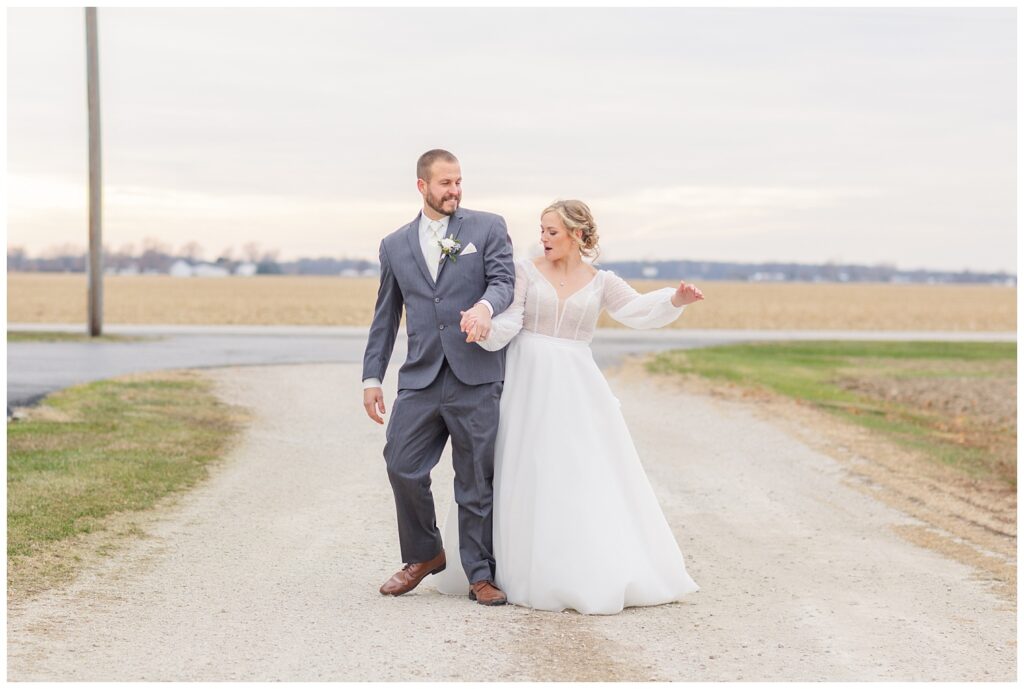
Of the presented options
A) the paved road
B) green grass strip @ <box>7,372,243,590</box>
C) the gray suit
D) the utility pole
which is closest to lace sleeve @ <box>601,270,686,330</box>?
the gray suit

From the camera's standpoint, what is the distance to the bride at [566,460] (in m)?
6.53

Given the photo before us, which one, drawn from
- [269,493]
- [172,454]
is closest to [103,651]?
[269,493]

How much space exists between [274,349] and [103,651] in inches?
744

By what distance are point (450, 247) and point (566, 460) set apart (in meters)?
1.22

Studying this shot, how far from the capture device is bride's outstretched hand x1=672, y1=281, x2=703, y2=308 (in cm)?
659

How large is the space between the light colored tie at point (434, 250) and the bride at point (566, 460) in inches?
16.6

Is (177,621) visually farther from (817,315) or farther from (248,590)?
(817,315)

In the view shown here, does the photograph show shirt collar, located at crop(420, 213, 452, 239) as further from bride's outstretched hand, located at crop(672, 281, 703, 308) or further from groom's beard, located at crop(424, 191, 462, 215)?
bride's outstretched hand, located at crop(672, 281, 703, 308)

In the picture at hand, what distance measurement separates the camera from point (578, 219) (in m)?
6.64

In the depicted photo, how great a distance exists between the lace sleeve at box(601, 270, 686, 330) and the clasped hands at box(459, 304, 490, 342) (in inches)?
35.5

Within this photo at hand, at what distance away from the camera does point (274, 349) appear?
80.2 ft

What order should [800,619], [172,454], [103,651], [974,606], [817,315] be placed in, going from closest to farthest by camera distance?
[103,651] → [800,619] → [974,606] → [172,454] → [817,315]

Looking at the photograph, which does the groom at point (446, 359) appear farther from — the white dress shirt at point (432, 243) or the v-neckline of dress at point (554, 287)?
the v-neckline of dress at point (554, 287)

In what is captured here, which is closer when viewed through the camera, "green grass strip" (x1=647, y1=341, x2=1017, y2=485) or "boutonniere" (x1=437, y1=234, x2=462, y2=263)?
"boutonniere" (x1=437, y1=234, x2=462, y2=263)
